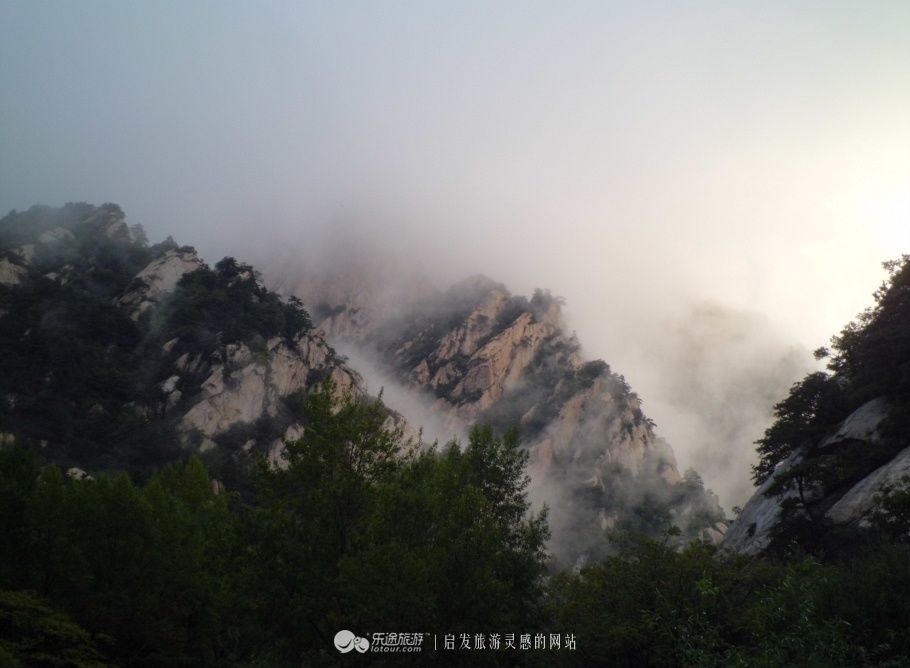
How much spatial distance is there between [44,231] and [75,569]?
102 m

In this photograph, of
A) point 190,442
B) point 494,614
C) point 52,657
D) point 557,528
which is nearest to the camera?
point 494,614

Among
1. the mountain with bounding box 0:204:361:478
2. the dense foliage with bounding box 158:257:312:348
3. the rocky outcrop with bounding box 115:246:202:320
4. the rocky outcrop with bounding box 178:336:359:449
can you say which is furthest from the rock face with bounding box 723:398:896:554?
the rocky outcrop with bounding box 115:246:202:320

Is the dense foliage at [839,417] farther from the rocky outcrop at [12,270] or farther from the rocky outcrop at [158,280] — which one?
the rocky outcrop at [12,270]

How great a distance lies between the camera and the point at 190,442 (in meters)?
74.7

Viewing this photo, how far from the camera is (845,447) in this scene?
102 feet

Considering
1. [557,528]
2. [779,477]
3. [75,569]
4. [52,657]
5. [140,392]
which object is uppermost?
[140,392]

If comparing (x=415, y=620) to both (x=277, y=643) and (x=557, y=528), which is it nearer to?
(x=277, y=643)

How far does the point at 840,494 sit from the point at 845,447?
2.99 meters

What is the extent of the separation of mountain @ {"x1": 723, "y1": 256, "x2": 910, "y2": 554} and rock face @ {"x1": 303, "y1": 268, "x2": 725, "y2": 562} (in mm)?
67102

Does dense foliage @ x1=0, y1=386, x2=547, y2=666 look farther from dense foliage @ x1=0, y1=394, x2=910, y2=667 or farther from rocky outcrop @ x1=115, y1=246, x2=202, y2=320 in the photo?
rocky outcrop @ x1=115, y1=246, x2=202, y2=320

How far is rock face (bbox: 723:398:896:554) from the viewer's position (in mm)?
25609

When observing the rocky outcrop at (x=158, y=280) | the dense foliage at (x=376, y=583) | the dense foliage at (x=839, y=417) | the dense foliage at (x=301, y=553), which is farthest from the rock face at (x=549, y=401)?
the dense foliage at (x=376, y=583)

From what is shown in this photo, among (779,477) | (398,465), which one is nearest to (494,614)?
(398,465)

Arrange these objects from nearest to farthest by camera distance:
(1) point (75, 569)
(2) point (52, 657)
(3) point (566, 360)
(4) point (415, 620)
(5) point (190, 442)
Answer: (4) point (415, 620)
(2) point (52, 657)
(1) point (75, 569)
(5) point (190, 442)
(3) point (566, 360)
